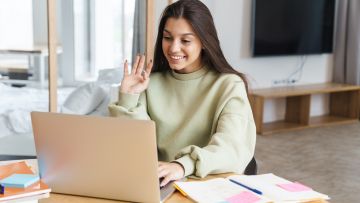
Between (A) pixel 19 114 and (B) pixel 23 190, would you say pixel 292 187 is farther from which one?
(A) pixel 19 114

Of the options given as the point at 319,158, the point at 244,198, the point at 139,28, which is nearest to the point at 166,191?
the point at 244,198

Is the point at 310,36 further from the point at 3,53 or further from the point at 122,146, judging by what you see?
the point at 122,146

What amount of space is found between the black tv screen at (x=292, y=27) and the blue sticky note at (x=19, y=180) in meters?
3.79

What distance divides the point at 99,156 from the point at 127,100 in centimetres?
57

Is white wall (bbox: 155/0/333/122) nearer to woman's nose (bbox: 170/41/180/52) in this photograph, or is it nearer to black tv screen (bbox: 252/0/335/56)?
black tv screen (bbox: 252/0/335/56)

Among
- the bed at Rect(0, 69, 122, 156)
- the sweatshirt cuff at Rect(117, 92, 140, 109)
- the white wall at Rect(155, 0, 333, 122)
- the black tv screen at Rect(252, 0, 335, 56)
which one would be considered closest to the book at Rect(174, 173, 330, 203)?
the sweatshirt cuff at Rect(117, 92, 140, 109)

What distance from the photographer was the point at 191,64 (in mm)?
1736

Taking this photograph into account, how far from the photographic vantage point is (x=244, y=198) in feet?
3.85

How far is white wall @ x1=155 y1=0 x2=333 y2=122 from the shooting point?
4559mm

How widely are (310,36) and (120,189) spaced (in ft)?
14.2

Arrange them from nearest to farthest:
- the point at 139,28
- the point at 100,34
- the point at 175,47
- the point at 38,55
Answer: the point at 175,47, the point at 38,55, the point at 100,34, the point at 139,28

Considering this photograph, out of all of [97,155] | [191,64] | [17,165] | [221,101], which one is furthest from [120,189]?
[191,64]

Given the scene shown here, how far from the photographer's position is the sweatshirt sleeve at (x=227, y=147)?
1.34 meters

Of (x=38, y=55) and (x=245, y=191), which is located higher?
(x=38, y=55)
